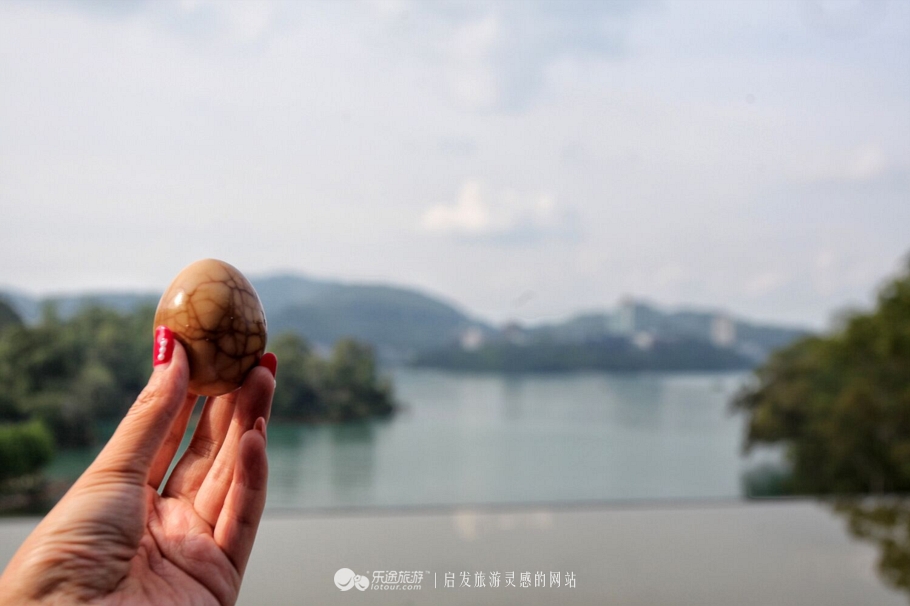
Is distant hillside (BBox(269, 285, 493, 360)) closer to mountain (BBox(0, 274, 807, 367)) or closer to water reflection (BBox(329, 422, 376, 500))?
mountain (BBox(0, 274, 807, 367))

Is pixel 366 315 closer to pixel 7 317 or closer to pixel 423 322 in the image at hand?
pixel 423 322

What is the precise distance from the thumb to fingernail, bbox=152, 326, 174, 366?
0.04 m

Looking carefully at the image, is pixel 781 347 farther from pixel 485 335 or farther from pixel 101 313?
pixel 101 313

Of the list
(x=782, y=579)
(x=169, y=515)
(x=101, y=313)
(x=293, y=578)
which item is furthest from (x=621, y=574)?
(x=101, y=313)

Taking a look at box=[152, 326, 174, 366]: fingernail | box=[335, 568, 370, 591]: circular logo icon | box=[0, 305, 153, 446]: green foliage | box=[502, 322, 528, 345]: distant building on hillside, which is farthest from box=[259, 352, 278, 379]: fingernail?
box=[502, 322, 528, 345]: distant building on hillside

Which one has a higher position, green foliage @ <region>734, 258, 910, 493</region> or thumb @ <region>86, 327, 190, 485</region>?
thumb @ <region>86, 327, 190, 485</region>

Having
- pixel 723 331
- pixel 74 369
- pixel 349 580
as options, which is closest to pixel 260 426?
pixel 349 580

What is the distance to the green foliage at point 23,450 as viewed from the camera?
397 centimetres

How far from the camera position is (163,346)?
79cm

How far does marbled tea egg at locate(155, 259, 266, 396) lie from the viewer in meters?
0.82

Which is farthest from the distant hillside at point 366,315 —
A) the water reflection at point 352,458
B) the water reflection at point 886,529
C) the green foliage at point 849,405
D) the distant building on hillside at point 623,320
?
the water reflection at point 886,529

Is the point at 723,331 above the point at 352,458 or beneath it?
above

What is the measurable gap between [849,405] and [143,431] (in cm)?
436

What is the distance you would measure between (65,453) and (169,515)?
12.4 feet
